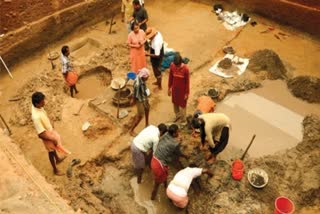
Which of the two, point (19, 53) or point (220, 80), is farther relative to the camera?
point (19, 53)

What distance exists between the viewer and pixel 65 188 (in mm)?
5949

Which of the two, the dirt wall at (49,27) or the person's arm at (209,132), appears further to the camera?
the dirt wall at (49,27)

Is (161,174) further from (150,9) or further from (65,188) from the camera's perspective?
(150,9)

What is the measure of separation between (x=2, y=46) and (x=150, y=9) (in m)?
4.37

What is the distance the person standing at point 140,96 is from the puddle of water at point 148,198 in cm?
99

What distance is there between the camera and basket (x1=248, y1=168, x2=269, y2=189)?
5.99 m

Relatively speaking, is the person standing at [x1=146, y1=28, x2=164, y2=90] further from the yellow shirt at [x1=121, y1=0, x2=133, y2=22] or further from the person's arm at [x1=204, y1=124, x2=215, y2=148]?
the person's arm at [x1=204, y1=124, x2=215, y2=148]

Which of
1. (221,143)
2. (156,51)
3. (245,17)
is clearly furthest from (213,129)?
(245,17)

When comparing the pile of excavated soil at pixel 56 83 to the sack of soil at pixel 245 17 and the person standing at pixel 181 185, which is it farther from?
the sack of soil at pixel 245 17

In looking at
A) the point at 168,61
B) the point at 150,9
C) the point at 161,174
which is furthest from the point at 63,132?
the point at 150,9

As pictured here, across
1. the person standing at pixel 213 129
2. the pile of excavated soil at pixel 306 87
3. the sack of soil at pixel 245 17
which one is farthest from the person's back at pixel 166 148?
the sack of soil at pixel 245 17

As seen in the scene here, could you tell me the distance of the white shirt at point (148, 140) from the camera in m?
5.77

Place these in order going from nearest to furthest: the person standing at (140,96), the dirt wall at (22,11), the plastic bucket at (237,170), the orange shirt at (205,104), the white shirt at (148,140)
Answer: the white shirt at (148,140), the plastic bucket at (237,170), the person standing at (140,96), the orange shirt at (205,104), the dirt wall at (22,11)

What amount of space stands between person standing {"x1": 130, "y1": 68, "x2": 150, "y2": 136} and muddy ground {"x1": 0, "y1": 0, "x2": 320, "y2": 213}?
0.57ft
